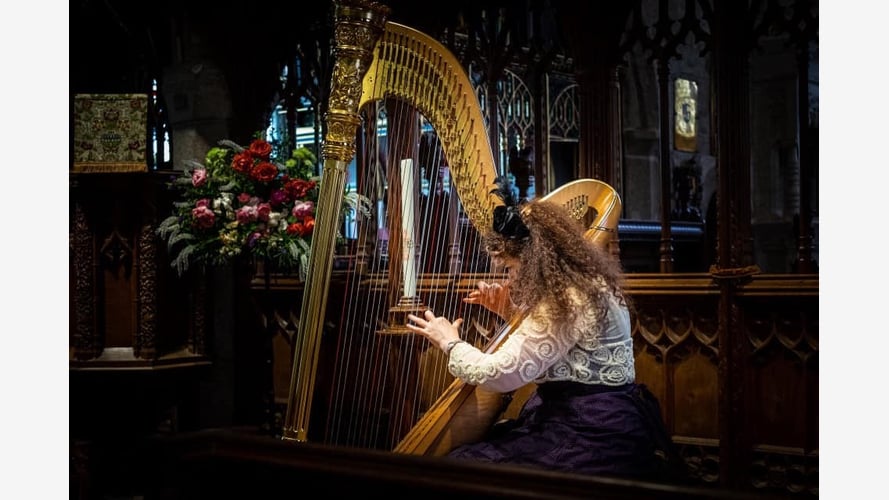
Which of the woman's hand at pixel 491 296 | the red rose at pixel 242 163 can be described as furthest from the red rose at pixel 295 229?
the woman's hand at pixel 491 296

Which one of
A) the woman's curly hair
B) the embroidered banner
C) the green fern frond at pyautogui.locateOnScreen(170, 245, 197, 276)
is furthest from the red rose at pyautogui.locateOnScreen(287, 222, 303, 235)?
the woman's curly hair

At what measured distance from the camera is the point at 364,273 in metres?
5.07

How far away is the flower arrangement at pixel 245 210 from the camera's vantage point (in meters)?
3.98

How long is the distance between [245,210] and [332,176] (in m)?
1.62

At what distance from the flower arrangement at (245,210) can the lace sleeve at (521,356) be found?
157 centimetres

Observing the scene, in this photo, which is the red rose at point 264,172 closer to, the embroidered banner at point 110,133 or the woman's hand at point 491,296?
the embroidered banner at point 110,133

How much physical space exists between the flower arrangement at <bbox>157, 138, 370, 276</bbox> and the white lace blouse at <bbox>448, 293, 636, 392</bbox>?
1563 mm

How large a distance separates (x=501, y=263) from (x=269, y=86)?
129 inches

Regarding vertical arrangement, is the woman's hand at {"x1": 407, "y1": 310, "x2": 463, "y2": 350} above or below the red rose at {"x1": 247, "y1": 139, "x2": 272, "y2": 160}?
below

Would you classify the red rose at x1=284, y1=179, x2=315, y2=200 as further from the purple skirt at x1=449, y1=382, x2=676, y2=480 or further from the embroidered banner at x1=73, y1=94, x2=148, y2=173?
the purple skirt at x1=449, y1=382, x2=676, y2=480

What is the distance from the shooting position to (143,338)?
4156 mm

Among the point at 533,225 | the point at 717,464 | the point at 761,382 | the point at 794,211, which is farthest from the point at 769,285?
the point at 794,211

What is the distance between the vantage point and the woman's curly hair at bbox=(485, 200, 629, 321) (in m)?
2.65

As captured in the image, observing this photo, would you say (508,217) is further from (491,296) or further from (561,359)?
(561,359)
